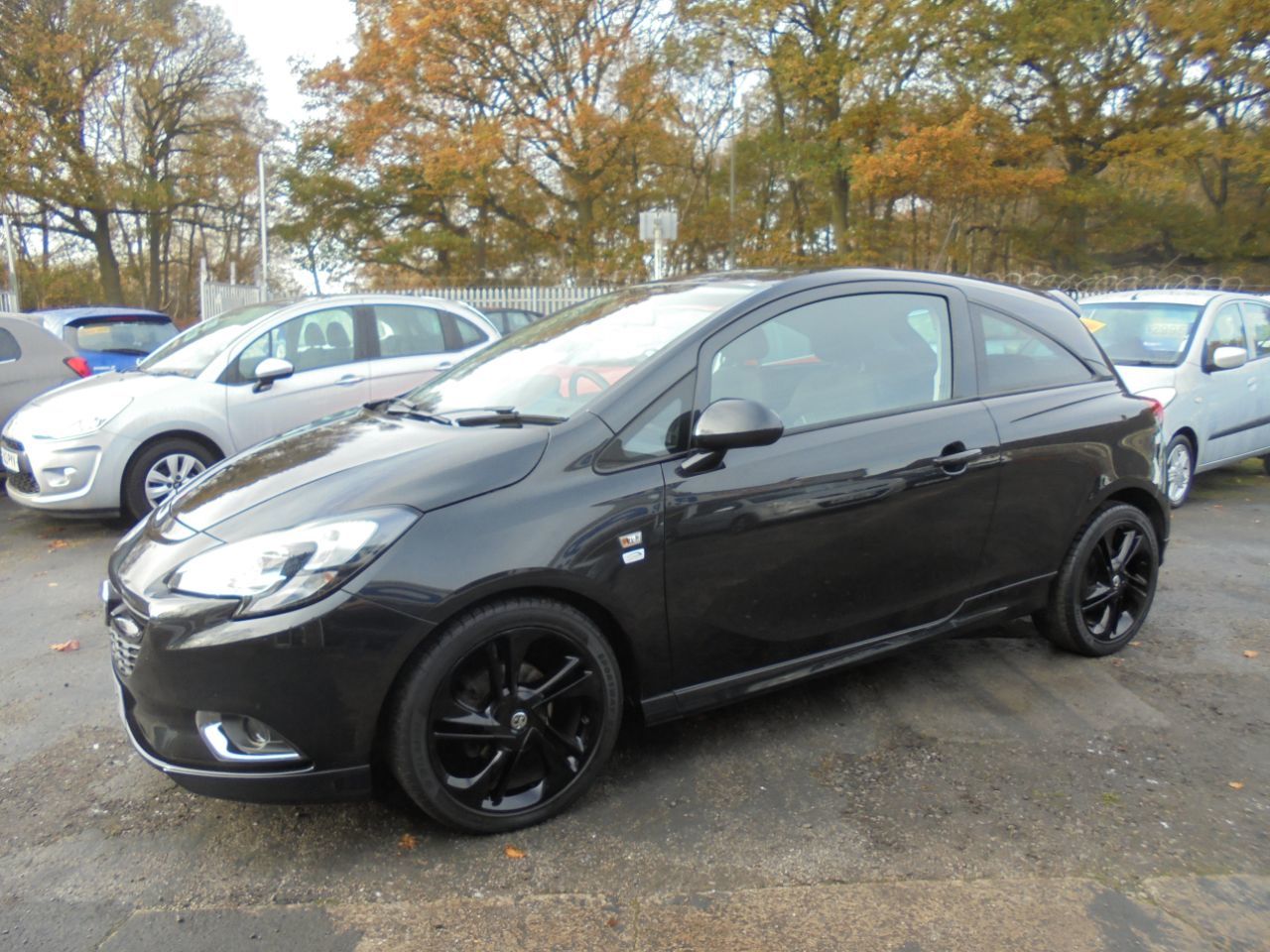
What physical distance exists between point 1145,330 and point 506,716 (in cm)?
710

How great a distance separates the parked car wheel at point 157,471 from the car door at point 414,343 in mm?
1389

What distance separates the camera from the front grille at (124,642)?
8.87 feet

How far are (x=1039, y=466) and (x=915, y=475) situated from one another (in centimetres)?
70

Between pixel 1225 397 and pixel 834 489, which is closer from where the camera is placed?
pixel 834 489

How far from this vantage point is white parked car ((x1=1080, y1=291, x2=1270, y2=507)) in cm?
737

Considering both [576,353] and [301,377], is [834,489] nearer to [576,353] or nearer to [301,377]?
[576,353]

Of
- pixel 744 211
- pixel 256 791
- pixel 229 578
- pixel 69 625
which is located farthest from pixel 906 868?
pixel 744 211

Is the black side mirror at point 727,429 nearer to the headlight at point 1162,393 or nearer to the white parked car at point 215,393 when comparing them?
the white parked car at point 215,393

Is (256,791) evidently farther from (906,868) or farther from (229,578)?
(906,868)

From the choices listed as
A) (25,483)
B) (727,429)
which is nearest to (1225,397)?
(727,429)

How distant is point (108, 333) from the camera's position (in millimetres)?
11891

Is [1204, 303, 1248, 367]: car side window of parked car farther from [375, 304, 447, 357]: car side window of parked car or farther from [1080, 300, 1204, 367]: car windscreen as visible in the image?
[375, 304, 447, 357]: car side window of parked car

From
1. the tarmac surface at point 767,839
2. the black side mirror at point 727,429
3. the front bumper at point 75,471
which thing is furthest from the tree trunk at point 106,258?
the black side mirror at point 727,429

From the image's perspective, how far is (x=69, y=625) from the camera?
4.78 m
